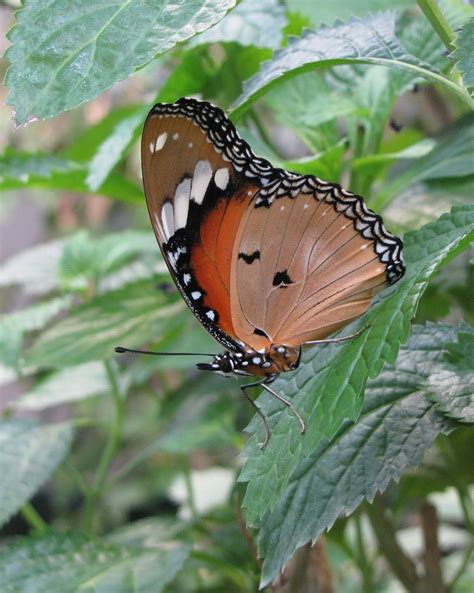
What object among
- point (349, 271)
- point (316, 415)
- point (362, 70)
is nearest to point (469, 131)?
point (362, 70)

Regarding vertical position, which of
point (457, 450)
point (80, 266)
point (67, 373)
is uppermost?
point (80, 266)

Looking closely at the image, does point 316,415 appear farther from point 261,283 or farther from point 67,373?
point 67,373

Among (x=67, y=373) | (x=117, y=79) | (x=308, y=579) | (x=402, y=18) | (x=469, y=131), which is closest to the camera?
(x=117, y=79)

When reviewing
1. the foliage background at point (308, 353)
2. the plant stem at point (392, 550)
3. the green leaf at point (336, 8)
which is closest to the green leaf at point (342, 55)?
the foliage background at point (308, 353)

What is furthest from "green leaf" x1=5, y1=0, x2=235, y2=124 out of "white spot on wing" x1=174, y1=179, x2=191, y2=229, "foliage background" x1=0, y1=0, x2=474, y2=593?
"white spot on wing" x1=174, y1=179, x2=191, y2=229

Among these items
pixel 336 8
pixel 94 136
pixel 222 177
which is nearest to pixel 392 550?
pixel 222 177

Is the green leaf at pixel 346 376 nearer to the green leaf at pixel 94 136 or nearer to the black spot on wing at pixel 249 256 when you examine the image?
the black spot on wing at pixel 249 256
